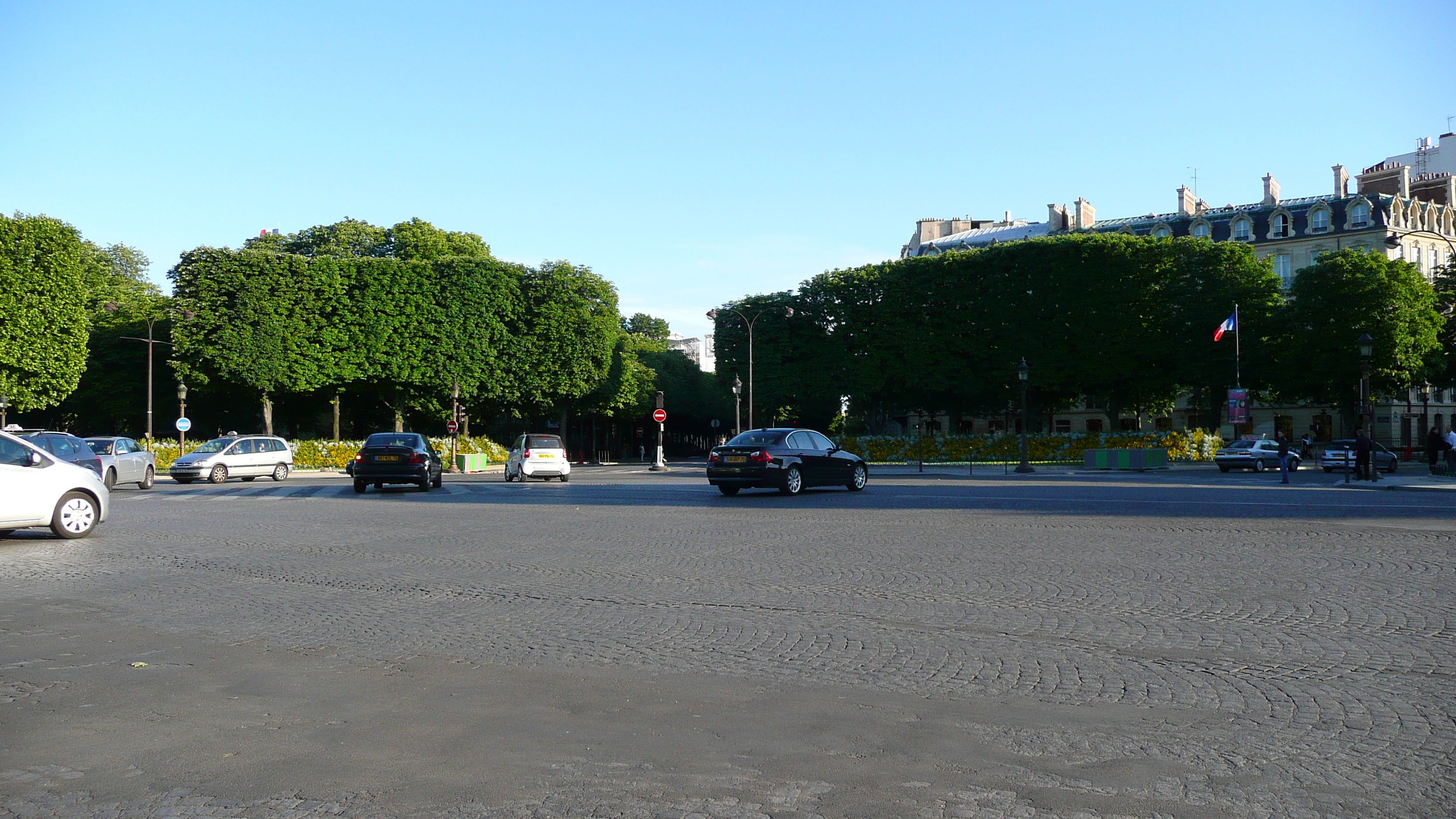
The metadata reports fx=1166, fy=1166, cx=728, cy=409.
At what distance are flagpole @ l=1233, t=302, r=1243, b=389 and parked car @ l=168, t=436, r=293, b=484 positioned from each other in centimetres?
3862

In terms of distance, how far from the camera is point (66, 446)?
26.3 m

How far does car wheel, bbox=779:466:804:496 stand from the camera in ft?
82.1

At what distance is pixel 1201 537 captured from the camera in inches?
588

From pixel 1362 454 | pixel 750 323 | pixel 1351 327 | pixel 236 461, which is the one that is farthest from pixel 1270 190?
pixel 236 461

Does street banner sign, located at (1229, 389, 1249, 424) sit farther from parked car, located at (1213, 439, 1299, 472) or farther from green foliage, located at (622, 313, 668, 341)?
green foliage, located at (622, 313, 668, 341)

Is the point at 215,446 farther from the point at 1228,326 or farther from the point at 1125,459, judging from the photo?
the point at 1228,326

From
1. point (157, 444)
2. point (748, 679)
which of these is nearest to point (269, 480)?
point (157, 444)

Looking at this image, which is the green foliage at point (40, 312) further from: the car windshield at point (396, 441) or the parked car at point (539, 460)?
the car windshield at point (396, 441)

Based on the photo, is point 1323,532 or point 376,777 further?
point 1323,532

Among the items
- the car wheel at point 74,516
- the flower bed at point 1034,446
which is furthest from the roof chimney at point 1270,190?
the car wheel at point 74,516

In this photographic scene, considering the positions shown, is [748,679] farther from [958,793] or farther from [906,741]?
[958,793]

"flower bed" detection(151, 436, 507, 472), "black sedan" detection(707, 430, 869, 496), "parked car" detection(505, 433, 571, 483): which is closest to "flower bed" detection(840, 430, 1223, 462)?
"flower bed" detection(151, 436, 507, 472)

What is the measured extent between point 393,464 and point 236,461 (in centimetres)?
1137

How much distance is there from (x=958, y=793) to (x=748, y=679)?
2229 mm
